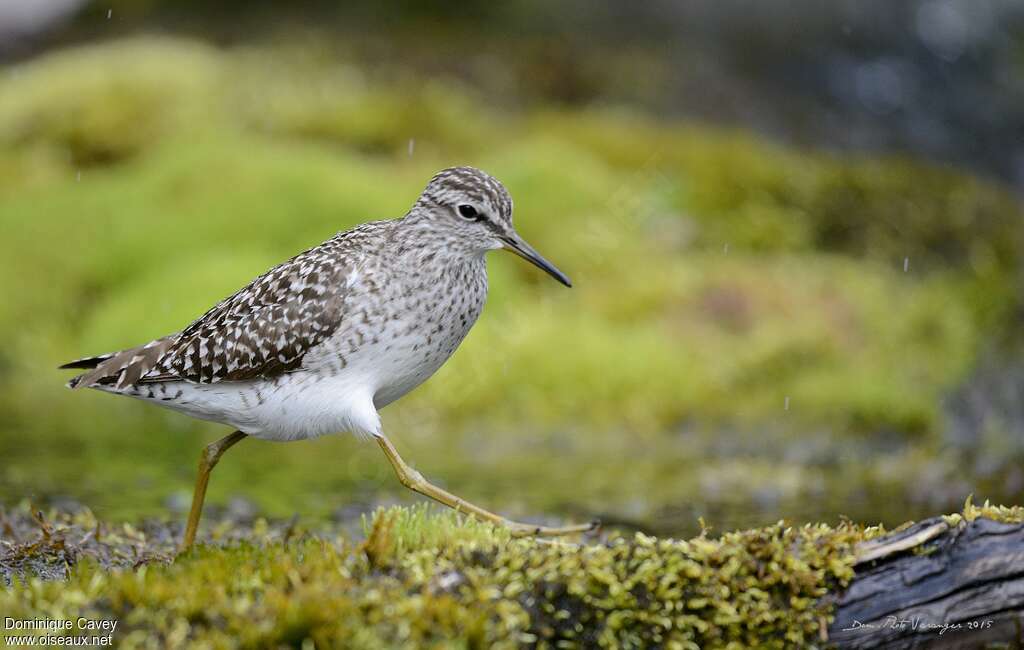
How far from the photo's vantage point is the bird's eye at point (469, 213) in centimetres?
691

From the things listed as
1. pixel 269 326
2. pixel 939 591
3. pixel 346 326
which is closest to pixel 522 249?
pixel 346 326

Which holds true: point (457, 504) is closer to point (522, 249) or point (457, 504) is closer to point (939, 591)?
point (522, 249)

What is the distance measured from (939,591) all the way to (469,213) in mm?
3285

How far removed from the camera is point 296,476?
10.9 metres

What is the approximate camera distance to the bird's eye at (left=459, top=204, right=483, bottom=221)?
6.91 meters

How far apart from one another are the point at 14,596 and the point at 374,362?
224cm

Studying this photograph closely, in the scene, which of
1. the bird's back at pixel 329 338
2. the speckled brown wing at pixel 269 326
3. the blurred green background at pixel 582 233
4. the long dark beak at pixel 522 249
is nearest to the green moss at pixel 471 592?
the bird's back at pixel 329 338

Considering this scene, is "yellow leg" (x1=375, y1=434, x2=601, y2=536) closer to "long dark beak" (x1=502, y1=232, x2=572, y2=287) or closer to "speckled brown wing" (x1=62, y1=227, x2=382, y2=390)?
"speckled brown wing" (x1=62, y1=227, x2=382, y2=390)

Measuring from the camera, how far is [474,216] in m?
6.93

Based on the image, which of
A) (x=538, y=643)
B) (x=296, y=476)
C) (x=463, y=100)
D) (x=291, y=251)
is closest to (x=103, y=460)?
(x=296, y=476)

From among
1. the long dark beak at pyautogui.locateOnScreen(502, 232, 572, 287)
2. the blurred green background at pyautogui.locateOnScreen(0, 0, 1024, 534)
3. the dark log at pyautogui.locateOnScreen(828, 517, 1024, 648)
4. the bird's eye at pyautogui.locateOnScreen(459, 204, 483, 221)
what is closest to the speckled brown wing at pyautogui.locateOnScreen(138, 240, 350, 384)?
the bird's eye at pyautogui.locateOnScreen(459, 204, 483, 221)

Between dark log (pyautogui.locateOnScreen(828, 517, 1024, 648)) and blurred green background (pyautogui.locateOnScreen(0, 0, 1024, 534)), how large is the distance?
3.80m

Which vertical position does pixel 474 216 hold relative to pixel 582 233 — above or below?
below

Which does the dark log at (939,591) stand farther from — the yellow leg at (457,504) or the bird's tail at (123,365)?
the bird's tail at (123,365)
